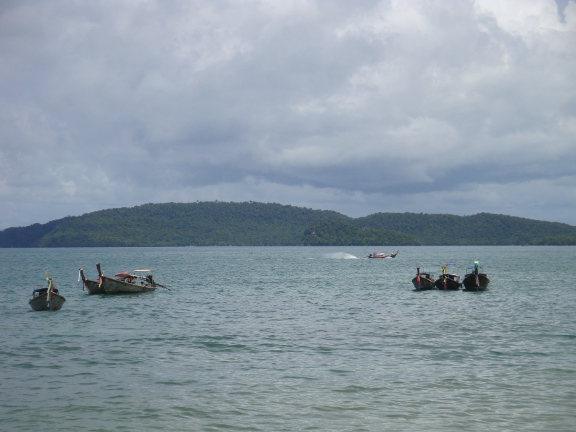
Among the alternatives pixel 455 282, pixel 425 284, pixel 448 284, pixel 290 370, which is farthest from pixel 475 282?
pixel 290 370

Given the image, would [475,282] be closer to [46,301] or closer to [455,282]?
[455,282]

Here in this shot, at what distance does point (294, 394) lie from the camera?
20.3m

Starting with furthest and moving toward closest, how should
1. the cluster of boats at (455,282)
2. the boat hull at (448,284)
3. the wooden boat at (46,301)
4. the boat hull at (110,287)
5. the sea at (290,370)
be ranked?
the boat hull at (448,284), the cluster of boats at (455,282), the boat hull at (110,287), the wooden boat at (46,301), the sea at (290,370)

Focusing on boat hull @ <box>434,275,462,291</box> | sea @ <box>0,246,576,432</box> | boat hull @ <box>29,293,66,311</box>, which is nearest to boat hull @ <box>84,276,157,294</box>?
sea @ <box>0,246,576,432</box>

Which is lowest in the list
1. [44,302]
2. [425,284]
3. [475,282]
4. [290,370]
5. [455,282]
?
[290,370]

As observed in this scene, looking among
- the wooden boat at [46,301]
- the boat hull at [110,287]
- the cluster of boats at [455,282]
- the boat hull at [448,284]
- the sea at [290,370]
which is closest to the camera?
the sea at [290,370]

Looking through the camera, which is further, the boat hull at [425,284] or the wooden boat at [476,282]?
the boat hull at [425,284]

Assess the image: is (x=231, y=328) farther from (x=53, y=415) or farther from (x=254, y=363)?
(x=53, y=415)

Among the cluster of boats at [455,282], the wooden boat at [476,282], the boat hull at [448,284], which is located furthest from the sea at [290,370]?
the boat hull at [448,284]

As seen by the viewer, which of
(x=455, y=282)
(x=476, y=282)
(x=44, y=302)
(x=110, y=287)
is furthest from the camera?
(x=455, y=282)

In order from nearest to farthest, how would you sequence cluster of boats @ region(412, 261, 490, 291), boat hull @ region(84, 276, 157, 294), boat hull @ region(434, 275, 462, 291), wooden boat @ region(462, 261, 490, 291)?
boat hull @ region(84, 276, 157, 294) → wooden boat @ region(462, 261, 490, 291) → cluster of boats @ region(412, 261, 490, 291) → boat hull @ region(434, 275, 462, 291)

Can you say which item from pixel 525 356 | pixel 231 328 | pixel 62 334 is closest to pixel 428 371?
pixel 525 356

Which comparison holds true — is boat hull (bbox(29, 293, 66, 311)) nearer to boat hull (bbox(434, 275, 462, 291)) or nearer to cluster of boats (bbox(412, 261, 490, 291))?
cluster of boats (bbox(412, 261, 490, 291))

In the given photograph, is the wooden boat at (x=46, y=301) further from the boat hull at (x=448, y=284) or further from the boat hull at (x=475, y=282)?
the boat hull at (x=475, y=282)
